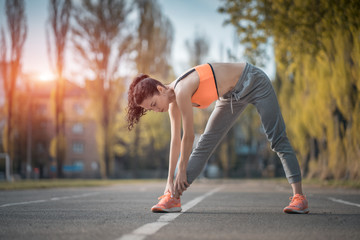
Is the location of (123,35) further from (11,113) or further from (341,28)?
(341,28)

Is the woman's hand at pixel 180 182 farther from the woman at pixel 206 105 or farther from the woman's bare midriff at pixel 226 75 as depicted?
the woman's bare midriff at pixel 226 75

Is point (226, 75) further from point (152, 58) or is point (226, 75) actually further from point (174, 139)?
point (152, 58)

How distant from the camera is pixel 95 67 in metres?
30.8

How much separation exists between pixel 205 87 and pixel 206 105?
0.18 m

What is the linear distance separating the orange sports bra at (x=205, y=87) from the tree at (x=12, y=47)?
2234 centimetres

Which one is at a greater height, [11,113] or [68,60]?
[68,60]

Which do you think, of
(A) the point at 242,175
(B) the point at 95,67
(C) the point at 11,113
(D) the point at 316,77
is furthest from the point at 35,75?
(D) the point at 316,77

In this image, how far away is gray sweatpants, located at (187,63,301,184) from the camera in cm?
458

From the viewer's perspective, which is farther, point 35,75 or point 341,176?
point 35,75

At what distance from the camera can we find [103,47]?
31.0 metres

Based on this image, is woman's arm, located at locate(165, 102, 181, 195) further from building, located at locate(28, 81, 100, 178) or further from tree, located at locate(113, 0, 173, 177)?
building, located at locate(28, 81, 100, 178)

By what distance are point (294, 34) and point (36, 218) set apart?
11875mm

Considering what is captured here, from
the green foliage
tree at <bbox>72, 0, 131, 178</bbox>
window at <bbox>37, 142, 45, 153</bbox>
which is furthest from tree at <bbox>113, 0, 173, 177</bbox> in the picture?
the green foliage

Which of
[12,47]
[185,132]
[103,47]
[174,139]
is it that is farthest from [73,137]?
[185,132]
